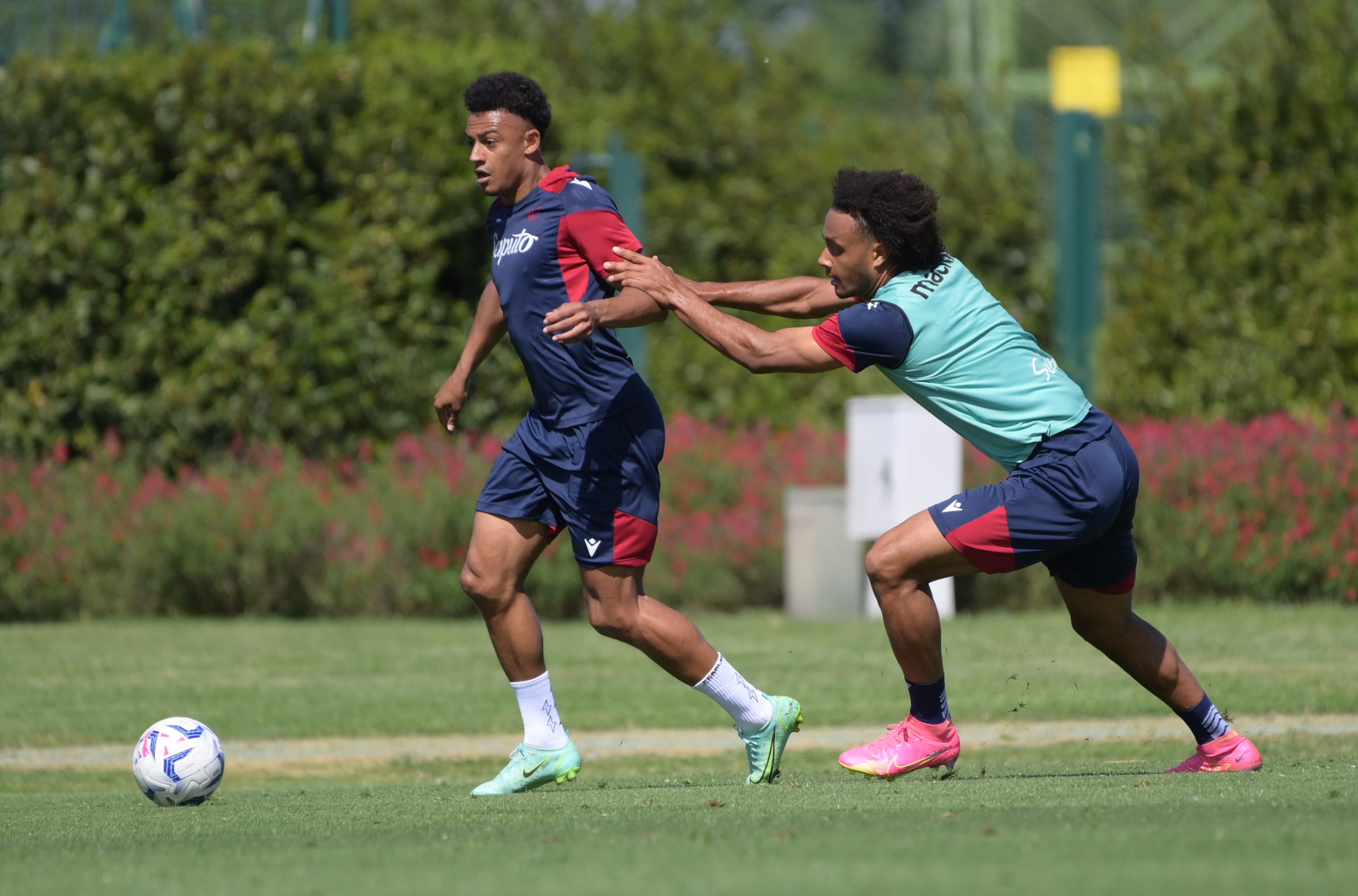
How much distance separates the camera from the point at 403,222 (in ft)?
45.0

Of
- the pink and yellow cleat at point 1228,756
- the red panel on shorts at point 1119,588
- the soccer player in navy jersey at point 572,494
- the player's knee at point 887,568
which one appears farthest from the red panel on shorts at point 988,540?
the pink and yellow cleat at point 1228,756

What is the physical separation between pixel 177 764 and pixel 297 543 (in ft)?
21.1

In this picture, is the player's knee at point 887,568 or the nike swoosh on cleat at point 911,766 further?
the nike swoosh on cleat at point 911,766

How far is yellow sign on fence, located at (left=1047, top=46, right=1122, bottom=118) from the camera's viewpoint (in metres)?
19.8

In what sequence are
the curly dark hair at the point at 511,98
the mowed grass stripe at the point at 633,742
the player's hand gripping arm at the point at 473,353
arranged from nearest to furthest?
the curly dark hair at the point at 511,98 → the player's hand gripping arm at the point at 473,353 → the mowed grass stripe at the point at 633,742

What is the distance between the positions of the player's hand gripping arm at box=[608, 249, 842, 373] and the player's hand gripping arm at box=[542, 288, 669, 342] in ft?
0.14

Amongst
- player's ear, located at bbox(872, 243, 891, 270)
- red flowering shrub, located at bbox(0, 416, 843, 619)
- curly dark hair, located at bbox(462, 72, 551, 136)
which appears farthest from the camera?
red flowering shrub, located at bbox(0, 416, 843, 619)

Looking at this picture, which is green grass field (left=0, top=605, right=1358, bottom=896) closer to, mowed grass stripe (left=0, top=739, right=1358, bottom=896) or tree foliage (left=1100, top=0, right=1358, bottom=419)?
mowed grass stripe (left=0, top=739, right=1358, bottom=896)

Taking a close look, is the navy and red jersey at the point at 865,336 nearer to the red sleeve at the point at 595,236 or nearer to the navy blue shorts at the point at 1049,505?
the navy blue shorts at the point at 1049,505

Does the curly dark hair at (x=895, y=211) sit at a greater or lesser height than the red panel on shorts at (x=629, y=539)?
greater

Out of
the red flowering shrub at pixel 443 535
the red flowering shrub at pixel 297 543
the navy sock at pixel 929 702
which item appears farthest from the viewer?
the red flowering shrub at pixel 297 543

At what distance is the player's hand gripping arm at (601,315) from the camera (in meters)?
5.62

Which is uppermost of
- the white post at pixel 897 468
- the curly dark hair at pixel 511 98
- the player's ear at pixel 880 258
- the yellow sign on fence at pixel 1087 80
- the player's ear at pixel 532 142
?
the yellow sign on fence at pixel 1087 80

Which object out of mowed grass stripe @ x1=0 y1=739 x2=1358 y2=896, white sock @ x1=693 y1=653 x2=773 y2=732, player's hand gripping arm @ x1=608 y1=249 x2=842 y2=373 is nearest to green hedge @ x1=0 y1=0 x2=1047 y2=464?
mowed grass stripe @ x1=0 y1=739 x2=1358 y2=896
